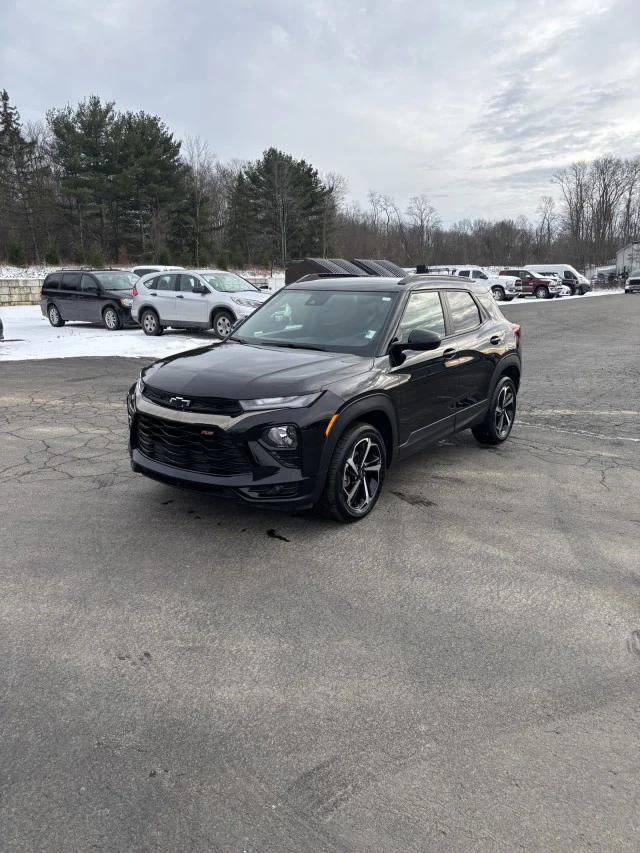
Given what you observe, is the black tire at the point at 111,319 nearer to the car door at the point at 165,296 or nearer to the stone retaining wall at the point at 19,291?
the car door at the point at 165,296

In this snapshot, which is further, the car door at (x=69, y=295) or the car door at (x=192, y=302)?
the car door at (x=69, y=295)

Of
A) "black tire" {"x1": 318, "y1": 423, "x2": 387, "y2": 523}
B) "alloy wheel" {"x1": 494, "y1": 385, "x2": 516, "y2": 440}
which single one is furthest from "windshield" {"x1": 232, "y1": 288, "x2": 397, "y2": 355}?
"alloy wheel" {"x1": 494, "y1": 385, "x2": 516, "y2": 440}

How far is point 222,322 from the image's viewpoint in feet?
49.4

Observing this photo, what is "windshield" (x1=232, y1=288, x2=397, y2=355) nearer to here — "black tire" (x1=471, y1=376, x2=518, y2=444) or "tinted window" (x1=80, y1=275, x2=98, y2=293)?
"black tire" (x1=471, y1=376, x2=518, y2=444)

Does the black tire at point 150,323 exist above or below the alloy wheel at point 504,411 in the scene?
above

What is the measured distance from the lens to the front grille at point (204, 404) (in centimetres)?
405

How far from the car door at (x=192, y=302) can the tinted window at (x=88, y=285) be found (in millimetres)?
3415

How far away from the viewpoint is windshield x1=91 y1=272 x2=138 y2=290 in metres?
17.8

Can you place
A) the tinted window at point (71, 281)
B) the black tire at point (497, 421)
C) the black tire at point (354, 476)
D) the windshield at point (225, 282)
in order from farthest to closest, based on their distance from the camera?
the tinted window at point (71, 281) → the windshield at point (225, 282) → the black tire at point (497, 421) → the black tire at point (354, 476)

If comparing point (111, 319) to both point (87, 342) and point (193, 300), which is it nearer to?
point (87, 342)

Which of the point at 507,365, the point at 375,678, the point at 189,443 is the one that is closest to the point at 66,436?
the point at 189,443

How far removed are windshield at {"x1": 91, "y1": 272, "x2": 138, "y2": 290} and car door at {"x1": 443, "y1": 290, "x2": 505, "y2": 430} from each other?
45.2 feet

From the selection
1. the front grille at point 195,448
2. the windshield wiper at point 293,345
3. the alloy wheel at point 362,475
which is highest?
the windshield wiper at point 293,345

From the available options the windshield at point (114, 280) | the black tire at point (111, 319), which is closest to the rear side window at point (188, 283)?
the black tire at point (111, 319)
